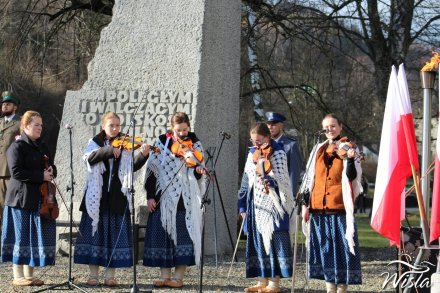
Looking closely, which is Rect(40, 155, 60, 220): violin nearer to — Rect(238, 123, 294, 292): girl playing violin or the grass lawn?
Rect(238, 123, 294, 292): girl playing violin

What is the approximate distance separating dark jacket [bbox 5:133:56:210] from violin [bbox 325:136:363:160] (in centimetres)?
272

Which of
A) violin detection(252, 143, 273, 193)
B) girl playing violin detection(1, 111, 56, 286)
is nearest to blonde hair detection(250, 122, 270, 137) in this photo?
violin detection(252, 143, 273, 193)

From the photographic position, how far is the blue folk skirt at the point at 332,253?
8.45 metres

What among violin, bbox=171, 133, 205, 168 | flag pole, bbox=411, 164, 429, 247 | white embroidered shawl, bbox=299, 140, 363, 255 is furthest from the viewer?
violin, bbox=171, 133, 205, 168

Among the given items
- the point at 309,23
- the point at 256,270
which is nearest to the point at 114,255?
the point at 256,270

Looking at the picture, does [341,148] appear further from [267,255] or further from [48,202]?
[48,202]

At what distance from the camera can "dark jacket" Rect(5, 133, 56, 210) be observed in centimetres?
910

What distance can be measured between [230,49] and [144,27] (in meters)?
1.16

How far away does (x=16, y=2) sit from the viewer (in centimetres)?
1722

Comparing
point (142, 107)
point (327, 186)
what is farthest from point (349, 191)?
point (142, 107)

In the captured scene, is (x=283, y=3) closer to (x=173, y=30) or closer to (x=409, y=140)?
(x=173, y=30)

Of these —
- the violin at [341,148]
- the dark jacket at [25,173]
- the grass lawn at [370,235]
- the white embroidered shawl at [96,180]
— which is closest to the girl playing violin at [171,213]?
the white embroidered shawl at [96,180]

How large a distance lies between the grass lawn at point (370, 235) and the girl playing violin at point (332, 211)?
741 centimetres

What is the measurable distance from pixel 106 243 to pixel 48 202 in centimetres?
71
